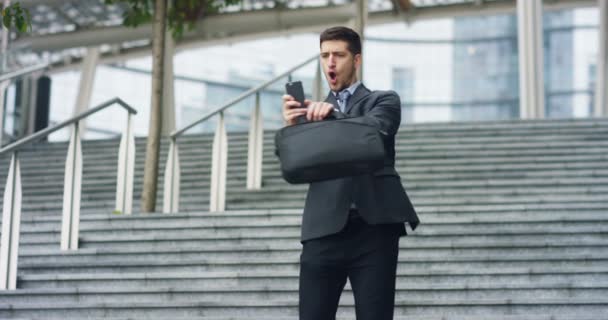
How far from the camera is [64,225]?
786 centimetres

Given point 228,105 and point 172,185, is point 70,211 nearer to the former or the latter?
point 172,185

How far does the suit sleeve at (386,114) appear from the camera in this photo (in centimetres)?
349

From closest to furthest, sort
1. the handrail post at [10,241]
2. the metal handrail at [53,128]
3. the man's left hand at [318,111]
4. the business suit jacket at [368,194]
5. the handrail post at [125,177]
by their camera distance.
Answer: the man's left hand at [318,111], the business suit jacket at [368,194], the handrail post at [10,241], the metal handrail at [53,128], the handrail post at [125,177]

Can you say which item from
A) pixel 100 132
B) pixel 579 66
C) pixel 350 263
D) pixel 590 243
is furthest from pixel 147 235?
pixel 579 66

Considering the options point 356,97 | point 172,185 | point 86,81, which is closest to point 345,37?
point 356,97

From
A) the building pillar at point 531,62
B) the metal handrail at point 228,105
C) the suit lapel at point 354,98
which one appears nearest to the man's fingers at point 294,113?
the suit lapel at point 354,98

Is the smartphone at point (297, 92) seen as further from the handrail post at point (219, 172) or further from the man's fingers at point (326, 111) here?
the handrail post at point (219, 172)

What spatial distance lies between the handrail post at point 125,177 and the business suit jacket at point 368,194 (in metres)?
5.37

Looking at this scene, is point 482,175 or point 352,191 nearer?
point 352,191

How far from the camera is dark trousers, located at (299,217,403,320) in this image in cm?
355

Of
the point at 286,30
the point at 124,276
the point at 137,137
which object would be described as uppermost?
the point at 286,30

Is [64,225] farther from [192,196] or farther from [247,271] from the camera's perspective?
[192,196]

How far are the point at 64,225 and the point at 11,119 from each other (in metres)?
6.30

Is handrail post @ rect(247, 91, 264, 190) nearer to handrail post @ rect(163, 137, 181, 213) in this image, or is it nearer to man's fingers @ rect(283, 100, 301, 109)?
handrail post @ rect(163, 137, 181, 213)
